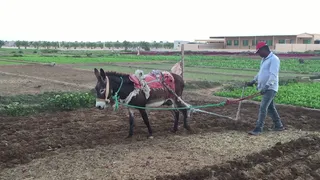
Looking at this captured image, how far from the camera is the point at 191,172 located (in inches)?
245

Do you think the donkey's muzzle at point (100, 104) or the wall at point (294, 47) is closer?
the donkey's muzzle at point (100, 104)

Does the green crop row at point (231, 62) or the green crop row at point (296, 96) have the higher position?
the green crop row at point (231, 62)

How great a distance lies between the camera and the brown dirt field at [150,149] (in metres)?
6.33

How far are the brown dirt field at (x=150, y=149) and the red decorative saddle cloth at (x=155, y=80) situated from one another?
4.09 ft

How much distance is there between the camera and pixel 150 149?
7.68 m

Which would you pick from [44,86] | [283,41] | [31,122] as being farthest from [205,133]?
[283,41]

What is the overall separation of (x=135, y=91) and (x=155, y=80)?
2.44ft

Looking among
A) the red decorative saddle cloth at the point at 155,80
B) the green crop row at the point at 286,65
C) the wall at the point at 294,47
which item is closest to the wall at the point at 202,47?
the wall at the point at 294,47

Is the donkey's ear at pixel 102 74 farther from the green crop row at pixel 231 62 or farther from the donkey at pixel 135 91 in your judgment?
the green crop row at pixel 231 62

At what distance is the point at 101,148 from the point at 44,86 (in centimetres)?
1119

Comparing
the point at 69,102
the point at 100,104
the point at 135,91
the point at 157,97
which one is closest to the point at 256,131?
the point at 157,97

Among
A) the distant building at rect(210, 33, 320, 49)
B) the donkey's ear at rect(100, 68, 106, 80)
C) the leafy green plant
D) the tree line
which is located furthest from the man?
the tree line

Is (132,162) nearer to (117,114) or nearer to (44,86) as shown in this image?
(117,114)

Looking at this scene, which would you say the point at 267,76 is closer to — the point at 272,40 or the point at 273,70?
the point at 273,70
